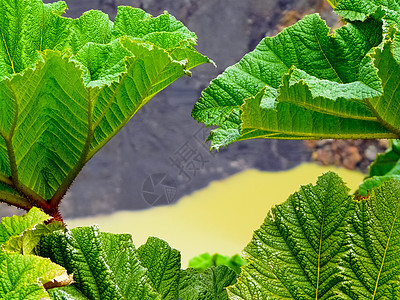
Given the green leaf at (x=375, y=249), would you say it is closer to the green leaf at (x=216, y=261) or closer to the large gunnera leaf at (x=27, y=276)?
the large gunnera leaf at (x=27, y=276)

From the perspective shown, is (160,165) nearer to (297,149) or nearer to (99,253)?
(297,149)

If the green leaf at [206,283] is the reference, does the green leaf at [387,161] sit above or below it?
above

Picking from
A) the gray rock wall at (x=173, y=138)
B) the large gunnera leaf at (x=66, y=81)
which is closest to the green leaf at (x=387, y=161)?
the large gunnera leaf at (x=66, y=81)

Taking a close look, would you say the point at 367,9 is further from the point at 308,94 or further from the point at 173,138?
the point at 173,138

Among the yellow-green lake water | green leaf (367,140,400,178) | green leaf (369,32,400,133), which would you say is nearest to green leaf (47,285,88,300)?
green leaf (369,32,400,133)

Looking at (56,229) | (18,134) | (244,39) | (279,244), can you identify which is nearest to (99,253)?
(56,229)

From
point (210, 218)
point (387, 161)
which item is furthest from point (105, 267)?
point (210, 218)

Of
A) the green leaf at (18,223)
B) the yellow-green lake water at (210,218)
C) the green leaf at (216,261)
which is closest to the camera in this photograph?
the green leaf at (18,223)
